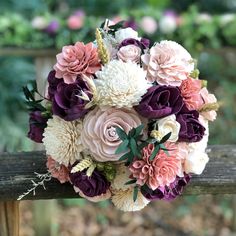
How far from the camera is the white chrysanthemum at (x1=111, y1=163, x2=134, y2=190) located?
46.4 inches

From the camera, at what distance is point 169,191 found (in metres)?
1.19

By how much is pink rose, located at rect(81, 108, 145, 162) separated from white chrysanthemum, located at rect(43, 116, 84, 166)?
0.09 ft

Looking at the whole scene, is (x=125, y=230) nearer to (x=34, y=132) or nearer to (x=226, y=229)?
(x=226, y=229)

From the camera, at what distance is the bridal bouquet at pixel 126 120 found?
1130mm

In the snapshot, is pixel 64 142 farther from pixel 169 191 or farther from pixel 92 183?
pixel 169 191

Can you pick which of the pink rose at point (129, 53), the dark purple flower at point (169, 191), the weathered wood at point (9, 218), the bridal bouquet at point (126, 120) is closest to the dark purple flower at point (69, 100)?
the bridal bouquet at point (126, 120)

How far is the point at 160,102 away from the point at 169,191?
19 cm

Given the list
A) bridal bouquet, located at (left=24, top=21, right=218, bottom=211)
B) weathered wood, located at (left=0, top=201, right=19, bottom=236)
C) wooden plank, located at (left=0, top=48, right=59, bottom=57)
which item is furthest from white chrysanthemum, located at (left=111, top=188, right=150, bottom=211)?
wooden plank, located at (left=0, top=48, right=59, bottom=57)

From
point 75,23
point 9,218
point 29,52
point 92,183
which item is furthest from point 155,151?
point 75,23

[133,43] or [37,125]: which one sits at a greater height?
[133,43]

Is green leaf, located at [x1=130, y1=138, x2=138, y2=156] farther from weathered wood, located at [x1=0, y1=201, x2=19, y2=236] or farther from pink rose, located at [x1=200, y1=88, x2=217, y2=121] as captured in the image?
weathered wood, located at [x1=0, y1=201, x2=19, y2=236]

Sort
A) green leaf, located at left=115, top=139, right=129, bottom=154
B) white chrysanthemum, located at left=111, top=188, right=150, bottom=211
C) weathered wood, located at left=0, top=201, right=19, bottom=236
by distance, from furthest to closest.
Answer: weathered wood, located at left=0, top=201, right=19, bottom=236 → white chrysanthemum, located at left=111, top=188, right=150, bottom=211 → green leaf, located at left=115, top=139, right=129, bottom=154

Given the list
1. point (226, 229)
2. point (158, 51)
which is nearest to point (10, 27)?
point (226, 229)

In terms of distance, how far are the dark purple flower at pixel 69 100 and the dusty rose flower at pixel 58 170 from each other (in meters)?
0.12
